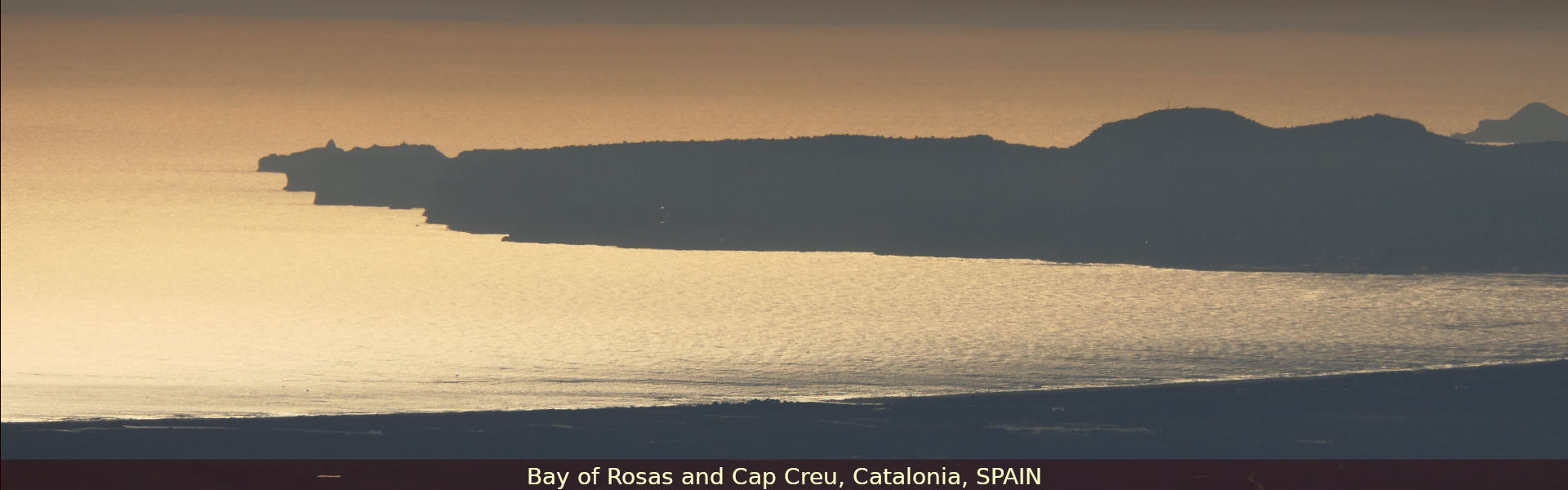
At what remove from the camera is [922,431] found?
18406 mm

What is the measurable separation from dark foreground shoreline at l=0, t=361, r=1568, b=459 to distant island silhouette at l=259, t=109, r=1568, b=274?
28.1m

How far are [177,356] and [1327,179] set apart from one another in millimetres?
40355

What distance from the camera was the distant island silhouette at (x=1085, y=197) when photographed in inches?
1997

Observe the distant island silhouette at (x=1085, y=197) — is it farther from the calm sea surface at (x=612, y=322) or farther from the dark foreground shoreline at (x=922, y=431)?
the dark foreground shoreline at (x=922, y=431)

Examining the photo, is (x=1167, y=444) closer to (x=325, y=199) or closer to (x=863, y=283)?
(x=863, y=283)

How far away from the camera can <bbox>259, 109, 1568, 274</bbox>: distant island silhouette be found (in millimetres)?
50719

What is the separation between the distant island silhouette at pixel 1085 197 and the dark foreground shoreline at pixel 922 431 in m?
28.1

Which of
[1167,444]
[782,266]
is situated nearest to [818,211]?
[782,266]

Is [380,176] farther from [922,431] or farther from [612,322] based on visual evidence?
[922,431]

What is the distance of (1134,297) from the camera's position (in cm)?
4131

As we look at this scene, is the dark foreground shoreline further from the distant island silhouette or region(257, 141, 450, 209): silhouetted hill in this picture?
region(257, 141, 450, 209): silhouetted hill

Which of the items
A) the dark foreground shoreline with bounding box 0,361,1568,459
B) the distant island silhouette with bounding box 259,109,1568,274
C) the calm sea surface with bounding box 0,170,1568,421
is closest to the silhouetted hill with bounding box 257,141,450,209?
the distant island silhouette with bounding box 259,109,1568,274

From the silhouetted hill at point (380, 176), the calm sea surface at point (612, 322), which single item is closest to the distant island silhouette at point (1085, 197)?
the silhouetted hill at point (380, 176)
